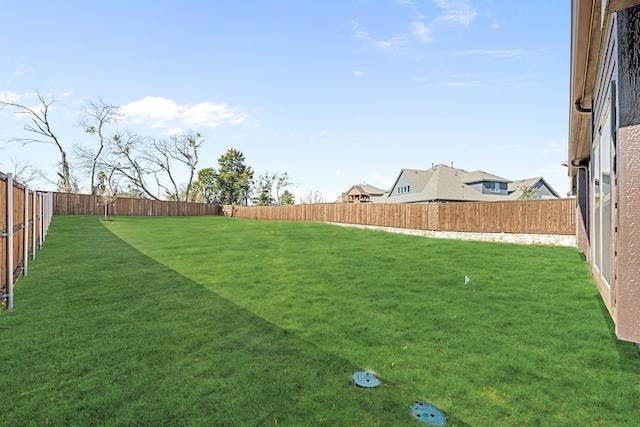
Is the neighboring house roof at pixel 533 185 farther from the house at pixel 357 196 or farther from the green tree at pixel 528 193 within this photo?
the house at pixel 357 196

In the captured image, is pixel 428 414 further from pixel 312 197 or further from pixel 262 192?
pixel 312 197

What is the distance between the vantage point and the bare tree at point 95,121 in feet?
111

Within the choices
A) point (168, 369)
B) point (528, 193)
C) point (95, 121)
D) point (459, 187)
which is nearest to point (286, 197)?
point (95, 121)

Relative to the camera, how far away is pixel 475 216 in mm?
13695

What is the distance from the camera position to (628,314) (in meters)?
1.84

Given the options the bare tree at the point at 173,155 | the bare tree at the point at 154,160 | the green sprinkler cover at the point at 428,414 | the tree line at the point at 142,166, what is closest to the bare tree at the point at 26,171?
the tree line at the point at 142,166

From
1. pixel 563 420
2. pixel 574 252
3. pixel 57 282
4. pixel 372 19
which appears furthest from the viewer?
pixel 372 19

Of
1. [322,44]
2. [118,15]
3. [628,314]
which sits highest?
[118,15]

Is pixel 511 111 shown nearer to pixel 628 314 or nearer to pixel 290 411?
pixel 628 314

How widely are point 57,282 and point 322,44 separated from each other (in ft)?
35.9

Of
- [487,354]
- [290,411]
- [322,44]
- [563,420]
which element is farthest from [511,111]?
[290,411]

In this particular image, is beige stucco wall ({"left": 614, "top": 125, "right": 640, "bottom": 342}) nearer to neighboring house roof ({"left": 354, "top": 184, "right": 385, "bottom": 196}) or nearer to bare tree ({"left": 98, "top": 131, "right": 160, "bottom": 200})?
bare tree ({"left": 98, "top": 131, "right": 160, "bottom": 200})

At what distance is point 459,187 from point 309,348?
2626cm

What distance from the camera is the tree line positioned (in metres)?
31.2
